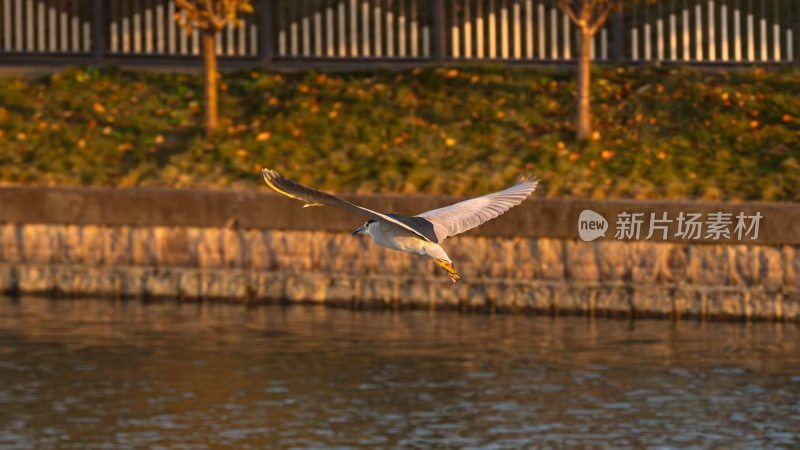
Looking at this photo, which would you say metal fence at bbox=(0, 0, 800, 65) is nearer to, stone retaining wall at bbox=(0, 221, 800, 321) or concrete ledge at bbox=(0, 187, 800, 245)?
concrete ledge at bbox=(0, 187, 800, 245)

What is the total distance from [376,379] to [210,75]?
8303 millimetres

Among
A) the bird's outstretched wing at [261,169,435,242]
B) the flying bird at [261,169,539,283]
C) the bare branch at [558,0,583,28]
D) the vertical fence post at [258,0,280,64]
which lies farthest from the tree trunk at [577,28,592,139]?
the bird's outstretched wing at [261,169,435,242]

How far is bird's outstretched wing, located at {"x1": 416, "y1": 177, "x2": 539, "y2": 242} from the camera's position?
16734 mm

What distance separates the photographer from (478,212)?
16984 mm

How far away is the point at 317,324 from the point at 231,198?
7.14 ft

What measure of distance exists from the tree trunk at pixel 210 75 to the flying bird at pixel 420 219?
13466 mm

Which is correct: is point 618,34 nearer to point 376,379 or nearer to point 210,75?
point 210,75

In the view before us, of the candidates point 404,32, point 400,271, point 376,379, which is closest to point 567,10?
point 404,32

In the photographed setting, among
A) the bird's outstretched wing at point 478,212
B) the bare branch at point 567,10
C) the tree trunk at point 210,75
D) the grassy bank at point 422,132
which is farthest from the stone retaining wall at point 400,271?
the bird's outstretched wing at point 478,212

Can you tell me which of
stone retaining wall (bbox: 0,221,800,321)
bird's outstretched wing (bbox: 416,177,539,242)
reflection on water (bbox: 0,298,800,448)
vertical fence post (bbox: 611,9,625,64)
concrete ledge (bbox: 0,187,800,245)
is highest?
vertical fence post (bbox: 611,9,625,64)

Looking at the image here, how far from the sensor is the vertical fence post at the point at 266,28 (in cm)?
3328

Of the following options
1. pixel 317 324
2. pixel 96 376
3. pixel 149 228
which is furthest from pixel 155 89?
pixel 96 376

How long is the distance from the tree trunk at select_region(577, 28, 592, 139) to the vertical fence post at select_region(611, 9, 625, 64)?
2040 millimetres

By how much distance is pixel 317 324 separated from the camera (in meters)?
27.6
